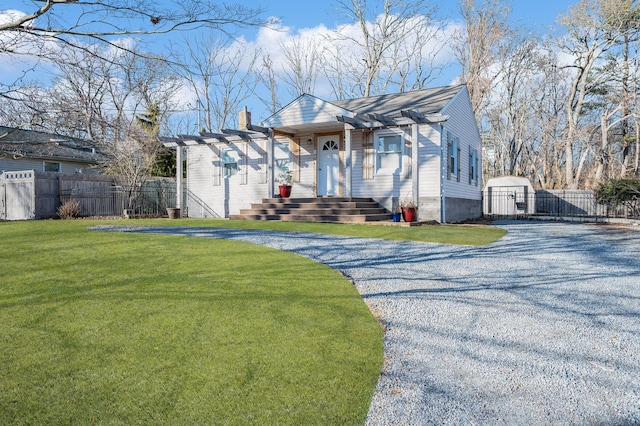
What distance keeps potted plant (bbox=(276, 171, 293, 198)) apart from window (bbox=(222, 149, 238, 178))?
2.08 meters

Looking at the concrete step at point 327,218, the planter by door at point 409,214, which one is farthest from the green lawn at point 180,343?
the planter by door at point 409,214

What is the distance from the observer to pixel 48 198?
51.3 feet

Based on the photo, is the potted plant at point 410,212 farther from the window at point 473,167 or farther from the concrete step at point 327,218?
the window at point 473,167

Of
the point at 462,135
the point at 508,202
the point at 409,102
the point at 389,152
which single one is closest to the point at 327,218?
the point at 389,152

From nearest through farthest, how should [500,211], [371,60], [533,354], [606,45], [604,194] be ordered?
1. [533,354]
2. [604,194]
3. [500,211]
4. [606,45]
5. [371,60]

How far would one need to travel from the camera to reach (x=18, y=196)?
616 inches

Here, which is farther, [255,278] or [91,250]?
[91,250]

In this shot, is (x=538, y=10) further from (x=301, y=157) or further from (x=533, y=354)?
(x=533, y=354)

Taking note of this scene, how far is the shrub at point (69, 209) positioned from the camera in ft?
50.3

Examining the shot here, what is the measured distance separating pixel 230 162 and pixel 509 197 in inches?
561

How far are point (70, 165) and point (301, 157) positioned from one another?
51.1 ft

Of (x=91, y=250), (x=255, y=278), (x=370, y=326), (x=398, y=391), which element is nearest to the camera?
(x=398, y=391)

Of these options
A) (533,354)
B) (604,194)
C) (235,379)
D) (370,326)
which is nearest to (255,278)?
(370,326)

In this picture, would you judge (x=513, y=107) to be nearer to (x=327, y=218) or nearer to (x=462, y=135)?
(x=462, y=135)
